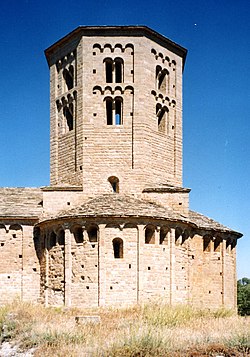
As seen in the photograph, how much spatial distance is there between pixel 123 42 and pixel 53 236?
10739mm

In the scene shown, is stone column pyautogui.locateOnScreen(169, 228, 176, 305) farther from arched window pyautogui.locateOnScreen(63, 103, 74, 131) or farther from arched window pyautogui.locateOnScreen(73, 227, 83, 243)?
arched window pyautogui.locateOnScreen(63, 103, 74, 131)

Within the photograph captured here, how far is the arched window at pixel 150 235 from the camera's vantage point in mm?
23297

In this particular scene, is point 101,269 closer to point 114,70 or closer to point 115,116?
point 115,116

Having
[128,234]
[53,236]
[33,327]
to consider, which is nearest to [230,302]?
[128,234]

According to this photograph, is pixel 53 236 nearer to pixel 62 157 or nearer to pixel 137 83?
pixel 62 157

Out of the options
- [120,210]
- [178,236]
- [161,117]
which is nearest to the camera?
[120,210]

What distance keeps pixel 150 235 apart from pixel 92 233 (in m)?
2.67

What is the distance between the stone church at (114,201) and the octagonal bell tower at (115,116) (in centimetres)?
5

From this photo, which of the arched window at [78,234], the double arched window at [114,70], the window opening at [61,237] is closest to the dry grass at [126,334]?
the arched window at [78,234]

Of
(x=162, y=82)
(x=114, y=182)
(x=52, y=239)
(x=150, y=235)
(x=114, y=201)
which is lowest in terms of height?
(x=52, y=239)

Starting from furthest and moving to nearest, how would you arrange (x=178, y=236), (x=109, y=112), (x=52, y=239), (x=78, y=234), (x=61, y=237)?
(x=109, y=112) < (x=52, y=239) < (x=178, y=236) < (x=61, y=237) < (x=78, y=234)

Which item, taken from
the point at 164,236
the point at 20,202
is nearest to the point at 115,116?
the point at 20,202

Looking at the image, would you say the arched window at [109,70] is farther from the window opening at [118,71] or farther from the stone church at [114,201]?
the window opening at [118,71]

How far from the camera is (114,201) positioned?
24188mm
